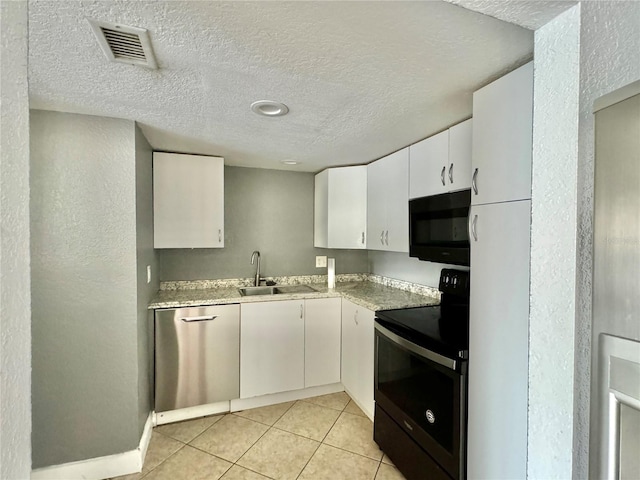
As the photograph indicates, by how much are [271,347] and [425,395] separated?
137 centimetres

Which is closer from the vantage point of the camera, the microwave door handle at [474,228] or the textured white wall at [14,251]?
the textured white wall at [14,251]

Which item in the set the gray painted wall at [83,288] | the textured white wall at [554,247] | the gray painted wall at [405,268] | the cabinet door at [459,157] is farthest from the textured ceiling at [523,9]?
the gray painted wall at [83,288]

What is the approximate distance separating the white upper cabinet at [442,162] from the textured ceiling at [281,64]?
9 centimetres

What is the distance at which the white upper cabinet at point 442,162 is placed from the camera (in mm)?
1666

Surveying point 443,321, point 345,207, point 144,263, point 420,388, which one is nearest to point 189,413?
point 144,263

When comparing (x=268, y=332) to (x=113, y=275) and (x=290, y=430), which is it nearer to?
(x=290, y=430)

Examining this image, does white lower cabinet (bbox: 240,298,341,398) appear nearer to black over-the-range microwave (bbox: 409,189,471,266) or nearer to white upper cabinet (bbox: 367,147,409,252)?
white upper cabinet (bbox: 367,147,409,252)

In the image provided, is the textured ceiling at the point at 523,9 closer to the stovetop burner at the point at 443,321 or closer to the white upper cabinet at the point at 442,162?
the white upper cabinet at the point at 442,162

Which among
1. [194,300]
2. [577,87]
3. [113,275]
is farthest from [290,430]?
[577,87]

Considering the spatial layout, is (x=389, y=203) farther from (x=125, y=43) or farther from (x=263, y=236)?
(x=125, y=43)

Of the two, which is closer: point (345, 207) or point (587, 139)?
point (587, 139)

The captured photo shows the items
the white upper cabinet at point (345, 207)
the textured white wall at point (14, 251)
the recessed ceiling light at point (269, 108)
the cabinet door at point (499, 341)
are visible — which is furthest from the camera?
the white upper cabinet at point (345, 207)

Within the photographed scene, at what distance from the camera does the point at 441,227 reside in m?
1.81

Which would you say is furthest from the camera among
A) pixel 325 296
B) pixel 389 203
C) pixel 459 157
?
pixel 325 296
